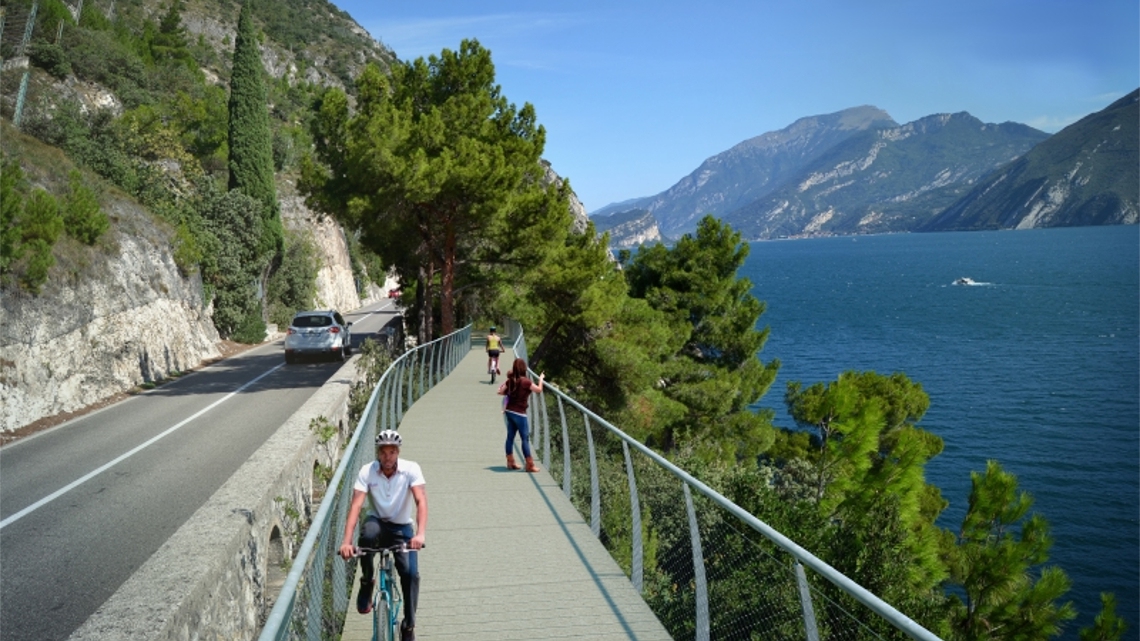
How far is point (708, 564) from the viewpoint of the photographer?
5.90 m

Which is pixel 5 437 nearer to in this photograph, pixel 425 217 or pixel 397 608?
pixel 425 217

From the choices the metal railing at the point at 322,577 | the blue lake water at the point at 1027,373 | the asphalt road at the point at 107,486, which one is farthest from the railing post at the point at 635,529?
the blue lake water at the point at 1027,373

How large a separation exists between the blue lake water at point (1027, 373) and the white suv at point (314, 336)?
24.3m

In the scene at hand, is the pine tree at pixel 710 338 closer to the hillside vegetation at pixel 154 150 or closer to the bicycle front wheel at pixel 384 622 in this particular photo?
the hillside vegetation at pixel 154 150

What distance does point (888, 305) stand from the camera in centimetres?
10562

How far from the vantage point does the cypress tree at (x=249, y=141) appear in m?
43.5

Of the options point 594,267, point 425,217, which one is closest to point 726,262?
point 594,267

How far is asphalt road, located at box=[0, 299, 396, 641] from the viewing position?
8766mm

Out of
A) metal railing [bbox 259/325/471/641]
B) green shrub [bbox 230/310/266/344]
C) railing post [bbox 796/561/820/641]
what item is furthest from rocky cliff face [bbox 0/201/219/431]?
railing post [bbox 796/561/820/641]

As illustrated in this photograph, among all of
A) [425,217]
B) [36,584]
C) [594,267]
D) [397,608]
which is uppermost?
[425,217]

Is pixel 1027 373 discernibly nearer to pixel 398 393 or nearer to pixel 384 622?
pixel 398 393

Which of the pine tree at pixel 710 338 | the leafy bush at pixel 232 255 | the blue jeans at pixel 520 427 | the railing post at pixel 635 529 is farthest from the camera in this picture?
the leafy bush at pixel 232 255

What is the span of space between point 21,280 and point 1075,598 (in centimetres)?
3139

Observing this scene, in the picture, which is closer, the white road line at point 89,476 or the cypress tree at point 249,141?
the white road line at point 89,476
